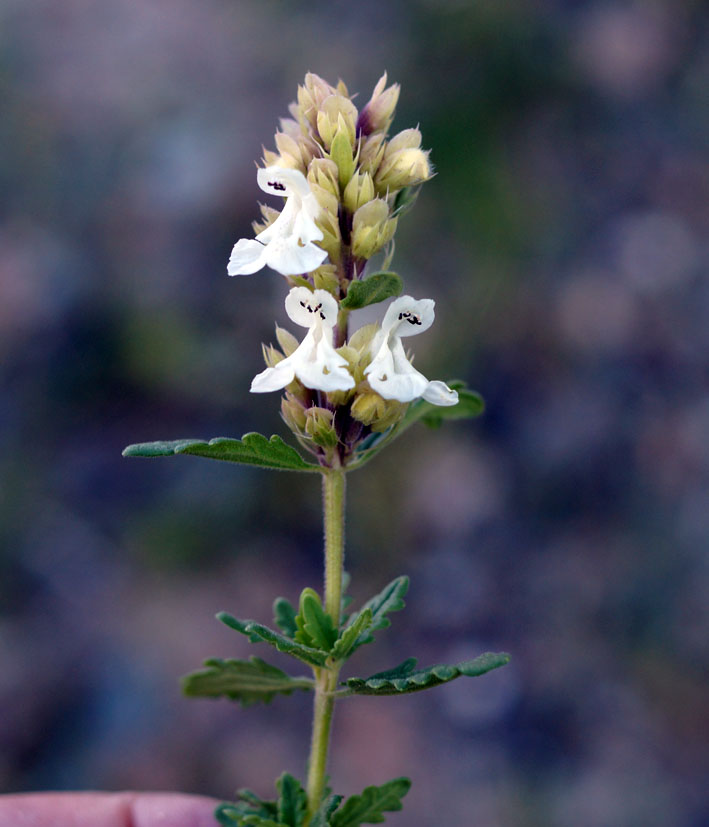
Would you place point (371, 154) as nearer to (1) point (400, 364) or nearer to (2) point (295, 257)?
(2) point (295, 257)

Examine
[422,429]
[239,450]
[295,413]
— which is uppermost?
[422,429]

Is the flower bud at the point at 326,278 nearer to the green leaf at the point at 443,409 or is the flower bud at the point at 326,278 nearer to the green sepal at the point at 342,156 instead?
the green sepal at the point at 342,156

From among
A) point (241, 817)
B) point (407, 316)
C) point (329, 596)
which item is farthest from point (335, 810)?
point (407, 316)

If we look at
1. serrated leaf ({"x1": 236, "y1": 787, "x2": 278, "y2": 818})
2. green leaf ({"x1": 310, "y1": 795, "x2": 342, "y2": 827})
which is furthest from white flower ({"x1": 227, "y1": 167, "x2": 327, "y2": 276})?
serrated leaf ({"x1": 236, "y1": 787, "x2": 278, "y2": 818})

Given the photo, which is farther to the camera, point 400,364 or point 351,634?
point 400,364

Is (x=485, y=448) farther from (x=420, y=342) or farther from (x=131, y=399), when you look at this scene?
(x=131, y=399)

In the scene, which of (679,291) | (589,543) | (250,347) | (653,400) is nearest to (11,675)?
(250,347)
